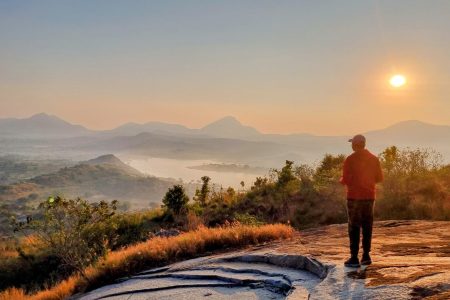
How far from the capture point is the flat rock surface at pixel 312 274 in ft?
20.9

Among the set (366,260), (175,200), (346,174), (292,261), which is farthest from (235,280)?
(175,200)

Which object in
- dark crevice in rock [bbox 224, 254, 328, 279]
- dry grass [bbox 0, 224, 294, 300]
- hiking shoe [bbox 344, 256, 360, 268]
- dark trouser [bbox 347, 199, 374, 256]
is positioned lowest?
dry grass [bbox 0, 224, 294, 300]

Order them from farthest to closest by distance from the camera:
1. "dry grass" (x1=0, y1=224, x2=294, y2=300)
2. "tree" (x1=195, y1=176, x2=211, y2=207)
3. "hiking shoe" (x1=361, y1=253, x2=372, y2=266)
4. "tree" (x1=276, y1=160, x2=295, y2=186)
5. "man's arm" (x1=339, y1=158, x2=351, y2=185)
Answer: "tree" (x1=195, y1=176, x2=211, y2=207) < "tree" (x1=276, y1=160, x2=295, y2=186) < "dry grass" (x1=0, y1=224, x2=294, y2=300) < "man's arm" (x1=339, y1=158, x2=351, y2=185) < "hiking shoe" (x1=361, y1=253, x2=372, y2=266)

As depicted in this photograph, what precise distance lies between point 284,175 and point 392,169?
19.0 ft

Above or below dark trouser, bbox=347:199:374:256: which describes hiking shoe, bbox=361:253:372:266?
below

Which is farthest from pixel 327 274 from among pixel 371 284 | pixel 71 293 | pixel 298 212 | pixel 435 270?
pixel 298 212

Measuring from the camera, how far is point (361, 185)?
7977 mm

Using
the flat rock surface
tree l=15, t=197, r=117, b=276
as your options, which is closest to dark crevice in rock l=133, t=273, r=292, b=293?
the flat rock surface

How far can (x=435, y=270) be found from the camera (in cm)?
680

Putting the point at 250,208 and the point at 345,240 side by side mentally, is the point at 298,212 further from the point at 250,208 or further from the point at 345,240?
the point at 345,240

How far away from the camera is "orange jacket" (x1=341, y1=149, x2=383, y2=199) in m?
7.98

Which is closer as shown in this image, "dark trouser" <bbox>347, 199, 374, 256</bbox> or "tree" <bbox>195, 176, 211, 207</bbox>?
"dark trouser" <bbox>347, 199, 374, 256</bbox>

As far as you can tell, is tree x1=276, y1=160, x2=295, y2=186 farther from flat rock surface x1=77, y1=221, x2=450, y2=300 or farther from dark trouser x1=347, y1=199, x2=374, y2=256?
dark trouser x1=347, y1=199, x2=374, y2=256

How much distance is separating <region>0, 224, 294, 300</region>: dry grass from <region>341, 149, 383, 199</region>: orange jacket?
5.17 meters
